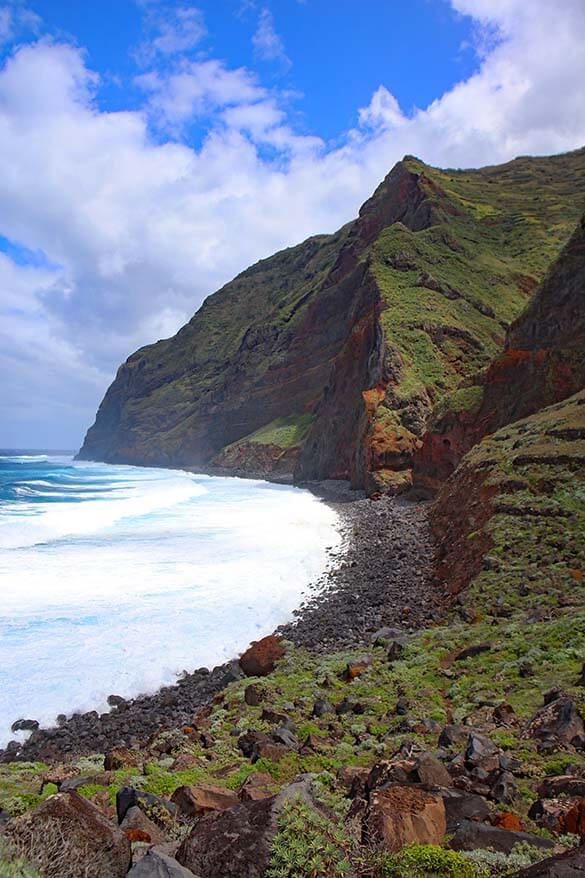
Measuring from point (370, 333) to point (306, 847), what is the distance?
57.0m

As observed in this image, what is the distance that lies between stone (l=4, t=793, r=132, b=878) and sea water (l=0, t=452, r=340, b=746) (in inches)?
291

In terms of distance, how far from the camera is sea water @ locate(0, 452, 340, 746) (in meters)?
11.9

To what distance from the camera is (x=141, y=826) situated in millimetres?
4766

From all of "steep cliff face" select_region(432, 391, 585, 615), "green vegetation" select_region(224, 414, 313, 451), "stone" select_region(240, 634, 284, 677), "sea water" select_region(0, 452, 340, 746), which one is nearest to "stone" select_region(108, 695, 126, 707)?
"sea water" select_region(0, 452, 340, 746)

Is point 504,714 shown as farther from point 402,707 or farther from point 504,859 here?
point 504,859

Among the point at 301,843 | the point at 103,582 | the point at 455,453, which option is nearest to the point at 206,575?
the point at 103,582

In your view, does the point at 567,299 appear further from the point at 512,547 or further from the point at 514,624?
the point at 514,624

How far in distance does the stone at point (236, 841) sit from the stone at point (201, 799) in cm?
95

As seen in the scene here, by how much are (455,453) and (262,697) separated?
28.2m

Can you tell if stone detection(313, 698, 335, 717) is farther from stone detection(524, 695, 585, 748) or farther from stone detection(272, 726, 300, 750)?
stone detection(524, 695, 585, 748)

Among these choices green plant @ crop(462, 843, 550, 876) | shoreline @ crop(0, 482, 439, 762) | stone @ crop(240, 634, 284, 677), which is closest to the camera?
green plant @ crop(462, 843, 550, 876)

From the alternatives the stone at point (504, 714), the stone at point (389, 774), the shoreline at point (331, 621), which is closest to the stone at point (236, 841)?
the stone at point (389, 774)

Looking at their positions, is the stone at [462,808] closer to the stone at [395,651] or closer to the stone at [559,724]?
the stone at [559,724]

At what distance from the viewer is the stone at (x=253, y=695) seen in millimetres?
9424
